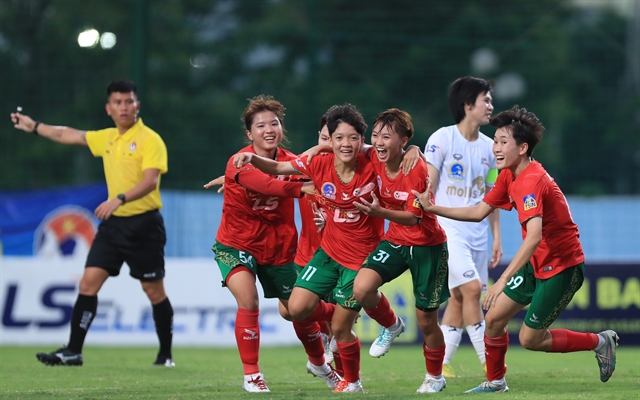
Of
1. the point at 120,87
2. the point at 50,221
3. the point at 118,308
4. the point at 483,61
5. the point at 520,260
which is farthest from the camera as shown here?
the point at 483,61

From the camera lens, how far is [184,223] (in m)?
13.9

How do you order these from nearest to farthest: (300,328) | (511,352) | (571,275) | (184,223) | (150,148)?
1. (571,275)
2. (300,328)
3. (150,148)
4. (511,352)
5. (184,223)

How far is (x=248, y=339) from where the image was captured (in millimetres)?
7355

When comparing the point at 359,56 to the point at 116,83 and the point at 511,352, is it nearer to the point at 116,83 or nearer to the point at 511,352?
the point at 511,352

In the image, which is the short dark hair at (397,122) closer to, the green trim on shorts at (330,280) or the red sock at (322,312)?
the green trim on shorts at (330,280)

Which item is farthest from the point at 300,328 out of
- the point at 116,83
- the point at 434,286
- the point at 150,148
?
the point at 116,83

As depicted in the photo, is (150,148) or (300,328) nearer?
(300,328)

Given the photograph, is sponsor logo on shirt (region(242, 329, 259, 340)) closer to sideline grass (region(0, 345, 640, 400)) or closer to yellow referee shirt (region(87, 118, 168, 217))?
sideline grass (region(0, 345, 640, 400))

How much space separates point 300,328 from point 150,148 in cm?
282

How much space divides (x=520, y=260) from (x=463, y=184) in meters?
2.13

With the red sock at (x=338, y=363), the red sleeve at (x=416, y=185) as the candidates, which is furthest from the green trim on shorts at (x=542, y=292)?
the red sock at (x=338, y=363)

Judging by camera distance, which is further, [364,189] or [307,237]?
[307,237]

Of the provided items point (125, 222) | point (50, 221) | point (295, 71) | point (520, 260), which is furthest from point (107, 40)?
point (520, 260)

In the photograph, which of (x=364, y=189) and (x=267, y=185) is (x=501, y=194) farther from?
(x=267, y=185)
